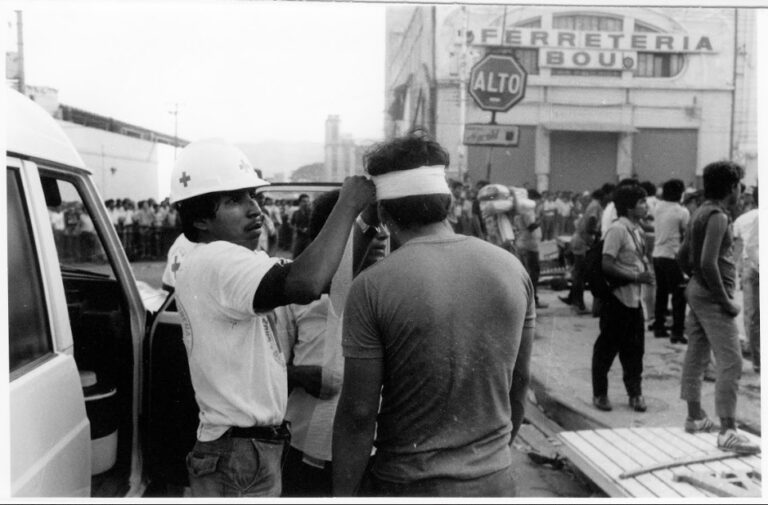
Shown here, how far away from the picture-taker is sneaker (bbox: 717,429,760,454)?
3.85 meters

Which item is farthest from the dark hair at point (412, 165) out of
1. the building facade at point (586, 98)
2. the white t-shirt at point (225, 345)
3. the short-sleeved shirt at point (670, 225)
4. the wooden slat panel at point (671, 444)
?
the building facade at point (586, 98)

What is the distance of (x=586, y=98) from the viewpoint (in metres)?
20.5

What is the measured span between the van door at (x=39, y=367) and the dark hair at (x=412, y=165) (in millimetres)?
1074

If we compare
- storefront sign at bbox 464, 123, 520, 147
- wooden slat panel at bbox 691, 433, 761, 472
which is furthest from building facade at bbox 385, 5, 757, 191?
wooden slat panel at bbox 691, 433, 761, 472

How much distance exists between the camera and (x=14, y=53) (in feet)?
8.02

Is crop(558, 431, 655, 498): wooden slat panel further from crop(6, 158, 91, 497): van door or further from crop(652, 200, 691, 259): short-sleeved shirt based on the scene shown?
crop(652, 200, 691, 259): short-sleeved shirt

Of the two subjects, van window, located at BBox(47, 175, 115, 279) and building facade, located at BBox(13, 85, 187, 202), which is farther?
building facade, located at BBox(13, 85, 187, 202)

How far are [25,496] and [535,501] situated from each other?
1.36 meters

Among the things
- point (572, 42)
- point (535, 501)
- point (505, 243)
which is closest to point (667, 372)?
point (505, 243)

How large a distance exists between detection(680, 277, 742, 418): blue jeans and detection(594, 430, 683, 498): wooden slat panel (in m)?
0.55

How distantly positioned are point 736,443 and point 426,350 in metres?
2.98

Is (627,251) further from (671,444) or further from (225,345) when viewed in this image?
(225,345)

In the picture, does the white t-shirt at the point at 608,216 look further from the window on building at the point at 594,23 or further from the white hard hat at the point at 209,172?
the window on building at the point at 594,23

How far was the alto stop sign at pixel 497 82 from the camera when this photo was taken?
1043 centimetres
